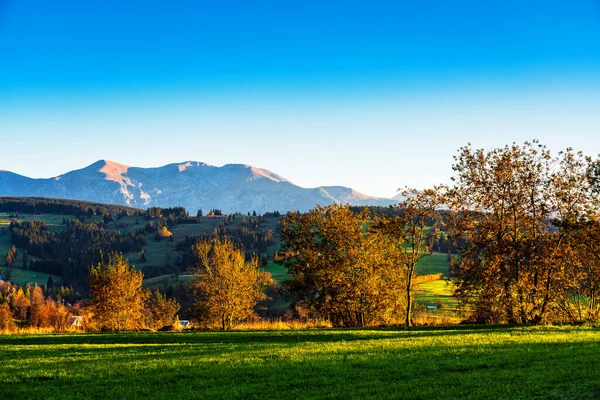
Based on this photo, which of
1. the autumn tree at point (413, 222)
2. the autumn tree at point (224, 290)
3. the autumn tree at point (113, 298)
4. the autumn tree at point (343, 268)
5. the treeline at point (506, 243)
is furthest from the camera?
the autumn tree at point (224, 290)

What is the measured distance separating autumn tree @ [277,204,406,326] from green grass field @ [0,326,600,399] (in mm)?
20965

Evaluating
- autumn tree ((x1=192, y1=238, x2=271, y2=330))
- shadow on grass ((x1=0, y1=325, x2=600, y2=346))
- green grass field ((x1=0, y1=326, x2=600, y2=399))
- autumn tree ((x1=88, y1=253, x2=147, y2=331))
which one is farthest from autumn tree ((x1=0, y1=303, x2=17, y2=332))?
autumn tree ((x1=192, y1=238, x2=271, y2=330))

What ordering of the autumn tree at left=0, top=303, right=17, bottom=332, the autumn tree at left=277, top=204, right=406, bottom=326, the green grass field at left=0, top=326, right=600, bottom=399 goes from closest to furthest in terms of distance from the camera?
the green grass field at left=0, top=326, right=600, bottom=399
the autumn tree at left=0, top=303, right=17, bottom=332
the autumn tree at left=277, top=204, right=406, bottom=326

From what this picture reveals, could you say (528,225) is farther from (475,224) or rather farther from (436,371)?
(436,371)

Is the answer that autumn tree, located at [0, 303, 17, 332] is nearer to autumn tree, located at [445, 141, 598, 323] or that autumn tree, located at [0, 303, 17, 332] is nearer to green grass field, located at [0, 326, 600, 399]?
green grass field, located at [0, 326, 600, 399]

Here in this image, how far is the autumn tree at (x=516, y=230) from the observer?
125 feet

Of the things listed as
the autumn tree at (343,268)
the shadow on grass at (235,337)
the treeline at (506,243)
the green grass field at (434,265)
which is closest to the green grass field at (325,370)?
the shadow on grass at (235,337)

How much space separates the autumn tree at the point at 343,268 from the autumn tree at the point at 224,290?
1595cm

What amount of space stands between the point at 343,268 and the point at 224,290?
2465cm

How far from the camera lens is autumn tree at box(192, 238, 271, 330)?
218ft

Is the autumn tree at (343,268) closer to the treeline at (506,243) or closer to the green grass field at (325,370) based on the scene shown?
Result: the treeline at (506,243)

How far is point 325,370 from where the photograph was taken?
19.1m

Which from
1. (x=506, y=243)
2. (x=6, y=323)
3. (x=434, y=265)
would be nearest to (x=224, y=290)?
(x=6, y=323)

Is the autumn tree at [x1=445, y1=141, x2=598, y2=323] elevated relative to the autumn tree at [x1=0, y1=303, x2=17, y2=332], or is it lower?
elevated
